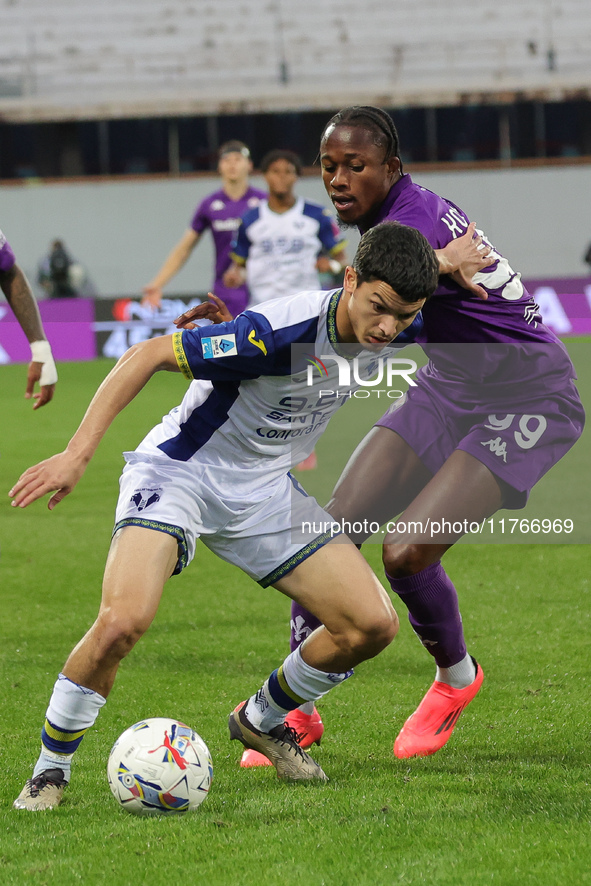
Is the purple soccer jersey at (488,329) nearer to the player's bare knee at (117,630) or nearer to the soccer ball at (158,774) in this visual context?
the player's bare knee at (117,630)

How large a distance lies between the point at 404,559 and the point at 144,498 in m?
0.93

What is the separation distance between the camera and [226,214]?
1094 centimetres

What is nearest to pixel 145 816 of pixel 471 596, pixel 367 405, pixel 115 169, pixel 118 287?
pixel 367 405

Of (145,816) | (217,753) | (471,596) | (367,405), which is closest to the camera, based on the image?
(145,816)

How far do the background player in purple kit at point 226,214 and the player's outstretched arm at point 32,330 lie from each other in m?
5.42

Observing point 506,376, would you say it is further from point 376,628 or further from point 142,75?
point 142,75

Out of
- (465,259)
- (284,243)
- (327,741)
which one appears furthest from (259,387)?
(284,243)

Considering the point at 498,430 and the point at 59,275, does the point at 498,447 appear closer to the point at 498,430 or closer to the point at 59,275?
the point at 498,430

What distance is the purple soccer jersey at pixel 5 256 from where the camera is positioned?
14.6 ft

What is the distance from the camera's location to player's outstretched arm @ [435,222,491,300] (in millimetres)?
3527

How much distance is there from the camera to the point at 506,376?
13.0 ft

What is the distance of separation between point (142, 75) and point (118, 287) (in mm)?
5162

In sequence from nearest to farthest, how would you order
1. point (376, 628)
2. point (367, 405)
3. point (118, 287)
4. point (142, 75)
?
point (376, 628) < point (367, 405) < point (118, 287) < point (142, 75)

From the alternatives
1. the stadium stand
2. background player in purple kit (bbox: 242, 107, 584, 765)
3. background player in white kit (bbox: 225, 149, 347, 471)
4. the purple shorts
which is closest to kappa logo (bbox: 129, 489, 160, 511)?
background player in purple kit (bbox: 242, 107, 584, 765)
